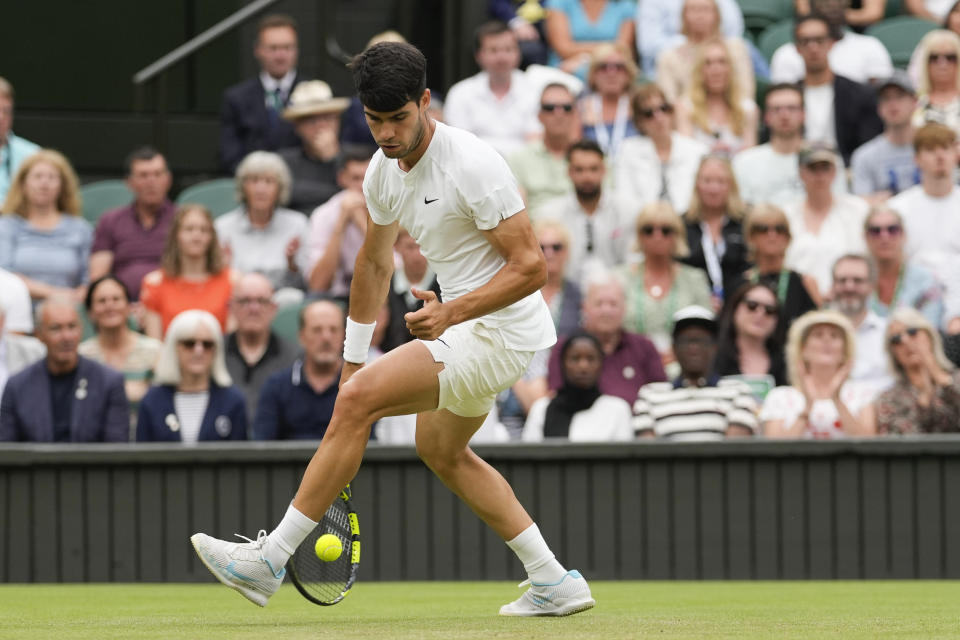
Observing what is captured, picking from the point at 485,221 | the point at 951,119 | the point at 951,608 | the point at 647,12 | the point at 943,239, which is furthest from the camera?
the point at 647,12

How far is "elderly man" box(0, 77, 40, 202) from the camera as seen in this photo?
10281 millimetres

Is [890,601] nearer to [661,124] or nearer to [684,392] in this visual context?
[684,392]

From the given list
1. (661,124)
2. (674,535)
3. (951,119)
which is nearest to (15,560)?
(674,535)

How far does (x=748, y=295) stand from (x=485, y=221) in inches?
157

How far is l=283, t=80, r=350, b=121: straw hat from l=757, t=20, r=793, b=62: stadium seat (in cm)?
324

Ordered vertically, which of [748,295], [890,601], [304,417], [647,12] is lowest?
[890,601]

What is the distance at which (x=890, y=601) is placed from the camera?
6508 millimetres

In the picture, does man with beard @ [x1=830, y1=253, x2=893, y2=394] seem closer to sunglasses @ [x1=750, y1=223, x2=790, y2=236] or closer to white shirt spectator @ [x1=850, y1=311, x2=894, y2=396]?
white shirt spectator @ [x1=850, y1=311, x2=894, y2=396]

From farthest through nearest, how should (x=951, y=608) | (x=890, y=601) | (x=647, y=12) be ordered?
(x=647, y=12) → (x=890, y=601) → (x=951, y=608)

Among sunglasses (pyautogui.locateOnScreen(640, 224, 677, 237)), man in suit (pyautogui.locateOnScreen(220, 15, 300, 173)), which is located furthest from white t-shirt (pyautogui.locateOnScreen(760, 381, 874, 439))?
man in suit (pyautogui.locateOnScreen(220, 15, 300, 173))

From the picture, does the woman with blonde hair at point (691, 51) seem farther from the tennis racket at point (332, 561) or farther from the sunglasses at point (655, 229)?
the tennis racket at point (332, 561)

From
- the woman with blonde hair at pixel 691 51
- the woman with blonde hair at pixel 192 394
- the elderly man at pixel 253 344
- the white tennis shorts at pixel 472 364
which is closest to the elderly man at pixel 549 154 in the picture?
the woman with blonde hair at pixel 691 51

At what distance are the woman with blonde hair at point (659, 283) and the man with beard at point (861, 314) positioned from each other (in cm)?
73

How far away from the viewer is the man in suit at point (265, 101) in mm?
11133
